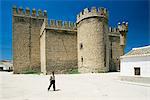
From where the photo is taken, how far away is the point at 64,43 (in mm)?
23312

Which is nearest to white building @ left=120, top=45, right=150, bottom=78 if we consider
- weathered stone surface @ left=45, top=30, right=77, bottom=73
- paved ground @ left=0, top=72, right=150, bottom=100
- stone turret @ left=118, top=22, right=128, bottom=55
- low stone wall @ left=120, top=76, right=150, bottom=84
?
low stone wall @ left=120, top=76, right=150, bottom=84

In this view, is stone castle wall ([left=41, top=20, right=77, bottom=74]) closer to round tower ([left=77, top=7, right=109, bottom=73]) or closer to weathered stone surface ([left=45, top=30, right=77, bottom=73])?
weathered stone surface ([left=45, top=30, right=77, bottom=73])

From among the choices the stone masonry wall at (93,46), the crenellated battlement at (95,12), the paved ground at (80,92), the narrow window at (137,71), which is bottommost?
the paved ground at (80,92)

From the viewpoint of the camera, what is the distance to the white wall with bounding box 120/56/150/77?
37.6 ft

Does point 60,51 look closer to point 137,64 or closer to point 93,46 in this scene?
point 93,46

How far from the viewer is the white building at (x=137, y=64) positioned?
11.5 metres

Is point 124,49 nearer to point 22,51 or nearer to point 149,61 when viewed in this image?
point 22,51

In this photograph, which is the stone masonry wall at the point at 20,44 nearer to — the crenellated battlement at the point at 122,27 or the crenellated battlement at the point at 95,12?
the crenellated battlement at the point at 95,12

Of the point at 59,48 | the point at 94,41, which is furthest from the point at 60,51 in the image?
the point at 94,41

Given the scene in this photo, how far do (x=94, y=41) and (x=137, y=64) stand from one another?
29.7 feet

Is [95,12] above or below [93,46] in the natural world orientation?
above

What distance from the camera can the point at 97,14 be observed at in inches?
829

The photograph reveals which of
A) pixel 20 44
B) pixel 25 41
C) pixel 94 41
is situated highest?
pixel 25 41

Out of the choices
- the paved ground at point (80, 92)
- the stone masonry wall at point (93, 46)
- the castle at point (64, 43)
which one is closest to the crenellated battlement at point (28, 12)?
the castle at point (64, 43)
